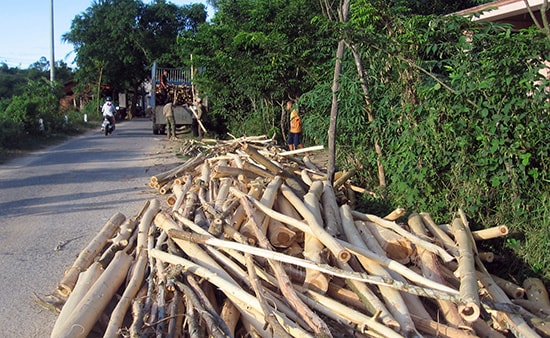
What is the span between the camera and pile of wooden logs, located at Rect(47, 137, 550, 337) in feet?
12.3

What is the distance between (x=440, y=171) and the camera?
5.97 meters

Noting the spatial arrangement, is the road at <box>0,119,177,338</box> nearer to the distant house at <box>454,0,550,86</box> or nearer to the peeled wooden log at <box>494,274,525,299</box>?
the peeled wooden log at <box>494,274,525,299</box>

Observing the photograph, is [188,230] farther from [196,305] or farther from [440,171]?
[440,171]

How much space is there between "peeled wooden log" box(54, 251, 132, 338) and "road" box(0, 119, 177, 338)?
0.57 metres

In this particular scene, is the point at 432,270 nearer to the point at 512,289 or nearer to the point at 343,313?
the point at 512,289

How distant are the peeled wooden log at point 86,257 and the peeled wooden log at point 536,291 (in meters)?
4.06

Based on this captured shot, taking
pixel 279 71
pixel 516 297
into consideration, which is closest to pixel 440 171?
pixel 516 297

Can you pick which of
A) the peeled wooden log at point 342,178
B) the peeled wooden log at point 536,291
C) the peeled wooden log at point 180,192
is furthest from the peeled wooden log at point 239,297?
the peeled wooden log at point 342,178

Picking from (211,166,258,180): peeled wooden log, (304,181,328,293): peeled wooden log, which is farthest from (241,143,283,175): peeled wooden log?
(304,181,328,293): peeled wooden log

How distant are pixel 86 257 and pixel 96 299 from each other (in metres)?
1.29

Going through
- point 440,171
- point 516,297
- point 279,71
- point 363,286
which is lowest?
point 516,297

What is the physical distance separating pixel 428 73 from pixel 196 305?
3.68m

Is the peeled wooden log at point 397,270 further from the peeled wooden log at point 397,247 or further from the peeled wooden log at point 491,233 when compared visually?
the peeled wooden log at point 491,233

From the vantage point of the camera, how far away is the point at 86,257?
5.37 metres
